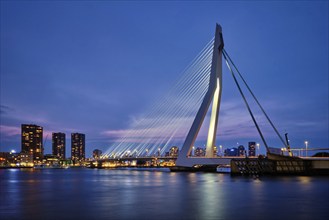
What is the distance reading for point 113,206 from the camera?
74.8ft

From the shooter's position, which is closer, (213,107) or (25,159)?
(213,107)

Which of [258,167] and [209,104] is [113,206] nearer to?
[209,104]

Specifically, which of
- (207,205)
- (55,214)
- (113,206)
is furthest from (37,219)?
(207,205)

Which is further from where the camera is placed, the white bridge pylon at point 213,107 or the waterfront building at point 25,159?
the waterfront building at point 25,159

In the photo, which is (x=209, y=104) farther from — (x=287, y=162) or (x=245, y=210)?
(x=245, y=210)

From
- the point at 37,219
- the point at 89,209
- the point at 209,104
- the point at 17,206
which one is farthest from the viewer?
the point at 209,104

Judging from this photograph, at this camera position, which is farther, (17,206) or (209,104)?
(209,104)

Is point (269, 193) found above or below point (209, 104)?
below

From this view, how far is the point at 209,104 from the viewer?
51.9 meters

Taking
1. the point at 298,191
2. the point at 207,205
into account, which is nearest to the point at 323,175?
the point at 298,191

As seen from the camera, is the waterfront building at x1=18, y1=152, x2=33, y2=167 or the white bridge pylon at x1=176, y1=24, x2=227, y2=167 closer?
the white bridge pylon at x1=176, y1=24, x2=227, y2=167

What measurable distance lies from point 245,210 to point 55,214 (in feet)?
31.3

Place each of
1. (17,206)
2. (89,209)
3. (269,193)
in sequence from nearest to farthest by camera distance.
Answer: (89,209) < (17,206) < (269,193)

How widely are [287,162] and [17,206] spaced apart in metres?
39.1
